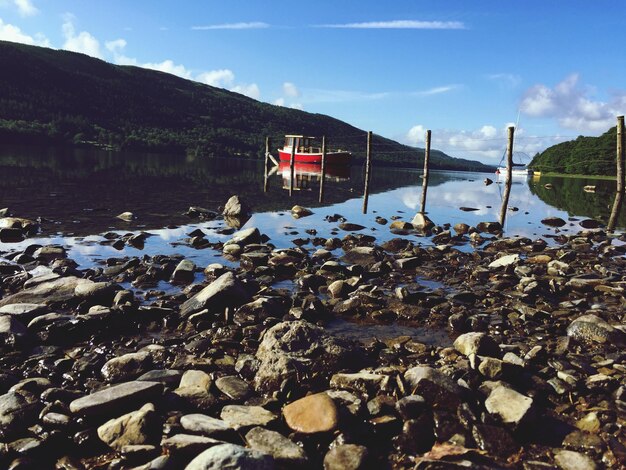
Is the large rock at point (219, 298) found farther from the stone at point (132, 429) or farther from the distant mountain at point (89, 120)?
the distant mountain at point (89, 120)

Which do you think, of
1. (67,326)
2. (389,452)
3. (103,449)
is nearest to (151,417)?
(103,449)

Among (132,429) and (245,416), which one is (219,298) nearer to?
(245,416)

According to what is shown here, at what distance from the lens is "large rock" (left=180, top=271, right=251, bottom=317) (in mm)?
7754

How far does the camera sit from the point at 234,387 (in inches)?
209

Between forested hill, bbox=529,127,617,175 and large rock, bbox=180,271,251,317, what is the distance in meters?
75.8

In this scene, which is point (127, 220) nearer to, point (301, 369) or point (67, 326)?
point (67, 326)

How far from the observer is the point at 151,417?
174 inches

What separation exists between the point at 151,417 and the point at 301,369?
185cm

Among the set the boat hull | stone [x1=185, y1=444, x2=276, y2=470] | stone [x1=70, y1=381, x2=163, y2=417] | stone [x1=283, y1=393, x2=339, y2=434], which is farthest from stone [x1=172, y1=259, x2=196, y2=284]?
the boat hull

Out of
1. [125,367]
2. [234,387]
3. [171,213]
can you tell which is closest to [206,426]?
[234,387]

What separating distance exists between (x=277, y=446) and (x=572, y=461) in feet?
9.14

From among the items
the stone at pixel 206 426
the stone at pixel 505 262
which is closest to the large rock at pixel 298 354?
the stone at pixel 206 426

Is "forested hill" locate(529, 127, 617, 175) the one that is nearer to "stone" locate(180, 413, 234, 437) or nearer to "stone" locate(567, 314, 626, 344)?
"stone" locate(567, 314, 626, 344)

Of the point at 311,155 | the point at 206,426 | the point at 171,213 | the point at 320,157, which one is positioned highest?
the point at 311,155
